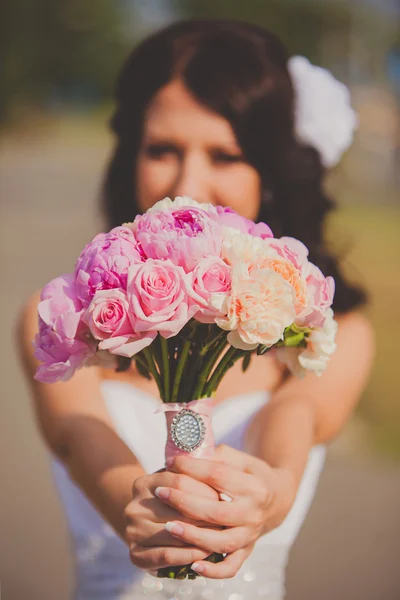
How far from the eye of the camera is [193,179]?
257 centimetres

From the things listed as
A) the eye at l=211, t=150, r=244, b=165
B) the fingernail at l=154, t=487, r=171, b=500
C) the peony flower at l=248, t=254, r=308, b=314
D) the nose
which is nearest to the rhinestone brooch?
the fingernail at l=154, t=487, r=171, b=500

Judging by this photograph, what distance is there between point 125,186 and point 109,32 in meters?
46.2

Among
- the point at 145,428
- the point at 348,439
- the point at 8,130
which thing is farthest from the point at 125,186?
the point at 8,130

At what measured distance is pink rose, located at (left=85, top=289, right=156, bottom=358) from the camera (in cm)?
160

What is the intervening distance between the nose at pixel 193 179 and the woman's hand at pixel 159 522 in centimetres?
102

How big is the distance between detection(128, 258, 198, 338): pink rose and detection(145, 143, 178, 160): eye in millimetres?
1085

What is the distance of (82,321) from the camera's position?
1.67 meters

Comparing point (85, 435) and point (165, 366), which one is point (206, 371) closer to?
point (165, 366)

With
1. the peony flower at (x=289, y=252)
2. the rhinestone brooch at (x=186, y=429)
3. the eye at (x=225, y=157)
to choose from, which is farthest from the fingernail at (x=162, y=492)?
the eye at (x=225, y=157)

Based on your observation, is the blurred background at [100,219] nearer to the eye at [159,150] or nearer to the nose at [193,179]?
the eye at [159,150]

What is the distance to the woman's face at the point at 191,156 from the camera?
8.50 feet

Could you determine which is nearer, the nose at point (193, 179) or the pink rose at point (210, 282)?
the pink rose at point (210, 282)

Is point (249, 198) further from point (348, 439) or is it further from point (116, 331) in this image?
point (348, 439)

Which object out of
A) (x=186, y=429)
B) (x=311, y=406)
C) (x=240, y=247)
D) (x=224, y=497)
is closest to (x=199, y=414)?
(x=186, y=429)
